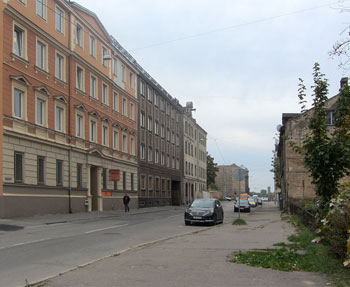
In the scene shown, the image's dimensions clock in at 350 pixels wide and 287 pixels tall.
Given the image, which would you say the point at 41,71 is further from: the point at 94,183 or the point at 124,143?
the point at 124,143

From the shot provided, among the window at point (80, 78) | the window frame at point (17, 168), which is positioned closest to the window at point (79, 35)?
the window at point (80, 78)

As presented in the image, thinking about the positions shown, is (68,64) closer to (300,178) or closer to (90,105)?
(90,105)

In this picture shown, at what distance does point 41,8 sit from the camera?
2831 centimetres

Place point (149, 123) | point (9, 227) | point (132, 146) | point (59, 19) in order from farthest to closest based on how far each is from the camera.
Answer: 1. point (149, 123)
2. point (132, 146)
3. point (59, 19)
4. point (9, 227)

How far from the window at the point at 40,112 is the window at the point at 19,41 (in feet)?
9.97

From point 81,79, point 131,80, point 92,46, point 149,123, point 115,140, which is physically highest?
point 92,46

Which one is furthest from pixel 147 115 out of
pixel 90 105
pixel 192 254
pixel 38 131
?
pixel 192 254

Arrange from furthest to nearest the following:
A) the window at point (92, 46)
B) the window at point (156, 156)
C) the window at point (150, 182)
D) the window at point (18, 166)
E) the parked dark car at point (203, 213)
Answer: the window at point (156, 156), the window at point (150, 182), the window at point (92, 46), the window at point (18, 166), the parked dark car at point (203, 213)

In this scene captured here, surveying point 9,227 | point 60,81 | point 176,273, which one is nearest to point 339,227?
point 176,273

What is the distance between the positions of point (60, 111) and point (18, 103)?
17.9 ft

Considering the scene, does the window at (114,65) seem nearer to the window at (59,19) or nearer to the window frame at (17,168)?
the window at (59,19)

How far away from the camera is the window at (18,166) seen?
2489 cm

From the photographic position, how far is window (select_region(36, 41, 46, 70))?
27.9 meters

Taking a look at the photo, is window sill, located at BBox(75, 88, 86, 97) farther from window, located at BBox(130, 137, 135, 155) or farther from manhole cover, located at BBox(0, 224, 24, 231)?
manhole cover, located at BBox(0, 224, 24, 231)
